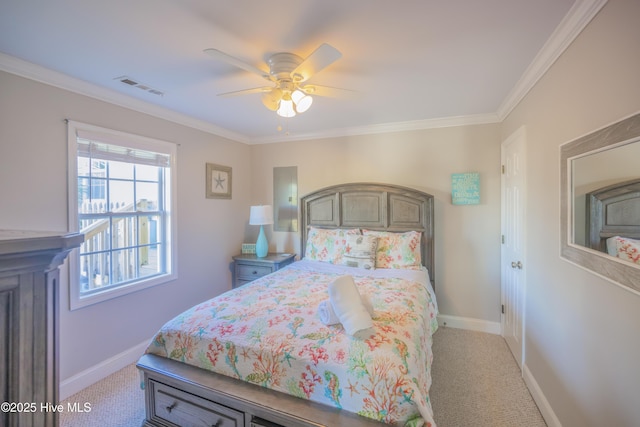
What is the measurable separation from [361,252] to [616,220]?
2.06 m

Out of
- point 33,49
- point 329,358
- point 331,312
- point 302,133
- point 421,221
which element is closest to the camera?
point 329,358

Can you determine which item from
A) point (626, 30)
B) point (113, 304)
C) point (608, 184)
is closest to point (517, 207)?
point (608, 184)

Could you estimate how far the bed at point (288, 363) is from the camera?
1.29 m

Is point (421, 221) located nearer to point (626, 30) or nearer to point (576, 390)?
point (576, 390)

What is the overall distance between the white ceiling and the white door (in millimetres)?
525

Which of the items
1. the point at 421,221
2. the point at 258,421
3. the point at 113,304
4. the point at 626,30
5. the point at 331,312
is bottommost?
the point at 258,421

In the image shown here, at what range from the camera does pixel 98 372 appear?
238 cm

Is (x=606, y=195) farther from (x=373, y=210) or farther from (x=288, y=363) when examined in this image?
Result: (x=373, y=210)

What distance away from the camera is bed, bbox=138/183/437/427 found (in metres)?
1.29

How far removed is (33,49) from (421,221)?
358 centimetres

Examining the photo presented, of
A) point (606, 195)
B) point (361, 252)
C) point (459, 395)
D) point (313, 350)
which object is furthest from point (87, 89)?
point (459, 395)

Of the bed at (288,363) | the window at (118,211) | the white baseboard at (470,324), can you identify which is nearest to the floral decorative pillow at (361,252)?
the bed at (288,363)

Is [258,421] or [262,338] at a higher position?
[262,338]

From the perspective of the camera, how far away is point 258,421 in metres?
1.41
